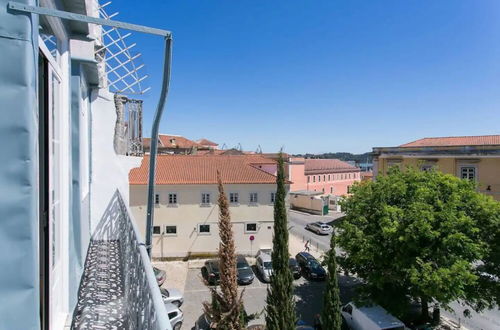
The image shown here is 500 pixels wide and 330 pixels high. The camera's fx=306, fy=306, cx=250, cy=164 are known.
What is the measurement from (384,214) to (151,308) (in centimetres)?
1309

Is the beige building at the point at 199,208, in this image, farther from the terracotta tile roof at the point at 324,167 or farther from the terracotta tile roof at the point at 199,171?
the terracotta tile roof at the point at 324,167

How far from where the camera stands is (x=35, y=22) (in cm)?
170

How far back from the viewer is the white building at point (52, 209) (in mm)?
1540

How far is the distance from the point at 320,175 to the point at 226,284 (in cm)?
4745

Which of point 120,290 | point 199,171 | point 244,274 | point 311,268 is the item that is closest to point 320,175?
point 199,171

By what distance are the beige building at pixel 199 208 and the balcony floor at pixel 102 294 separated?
52.2ft

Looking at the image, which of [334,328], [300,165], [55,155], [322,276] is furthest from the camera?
[300,165]

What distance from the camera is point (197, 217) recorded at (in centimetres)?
2077

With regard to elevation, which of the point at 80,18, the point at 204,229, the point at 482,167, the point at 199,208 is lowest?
the point at 204,229

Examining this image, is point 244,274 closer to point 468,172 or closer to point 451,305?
point 451,305

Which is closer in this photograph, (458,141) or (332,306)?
(332,306)

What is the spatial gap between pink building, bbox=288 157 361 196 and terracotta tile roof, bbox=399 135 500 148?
18777mm

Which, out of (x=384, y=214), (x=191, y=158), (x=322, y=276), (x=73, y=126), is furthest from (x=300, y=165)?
(x=73, y=126)

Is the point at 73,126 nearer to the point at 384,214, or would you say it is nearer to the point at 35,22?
the point at 35,22
